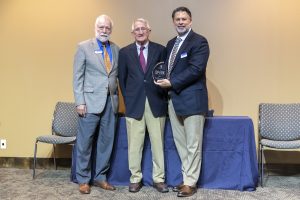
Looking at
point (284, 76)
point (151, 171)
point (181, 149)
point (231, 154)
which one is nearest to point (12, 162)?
point (151, 171)

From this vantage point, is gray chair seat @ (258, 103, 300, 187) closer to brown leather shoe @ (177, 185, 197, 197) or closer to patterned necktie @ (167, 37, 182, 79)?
brown leather shoe @ (177, 185, 197, 197)

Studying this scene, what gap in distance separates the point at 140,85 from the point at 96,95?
42 centimetres

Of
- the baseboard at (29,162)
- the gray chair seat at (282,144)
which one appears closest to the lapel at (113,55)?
the baseboard at (29,162)

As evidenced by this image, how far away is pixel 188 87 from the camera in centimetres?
349

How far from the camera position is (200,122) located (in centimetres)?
353

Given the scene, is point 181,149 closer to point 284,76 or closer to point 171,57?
point 171,57

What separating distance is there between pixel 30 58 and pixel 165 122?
1.94 meters

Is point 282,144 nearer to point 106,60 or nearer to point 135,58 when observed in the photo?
point 135,58

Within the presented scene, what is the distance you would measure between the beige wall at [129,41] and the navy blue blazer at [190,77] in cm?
98

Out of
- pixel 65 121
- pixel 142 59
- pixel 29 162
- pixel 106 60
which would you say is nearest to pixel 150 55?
pixel 142 59

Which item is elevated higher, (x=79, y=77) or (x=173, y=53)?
(x=173, y=53)

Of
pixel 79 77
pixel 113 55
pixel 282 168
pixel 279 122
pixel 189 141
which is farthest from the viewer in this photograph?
pixel 282 168

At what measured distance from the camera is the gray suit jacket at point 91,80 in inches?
143

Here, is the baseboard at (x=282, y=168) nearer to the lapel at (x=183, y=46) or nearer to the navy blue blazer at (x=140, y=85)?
the navy blue blazer at (x=140, y=85)
